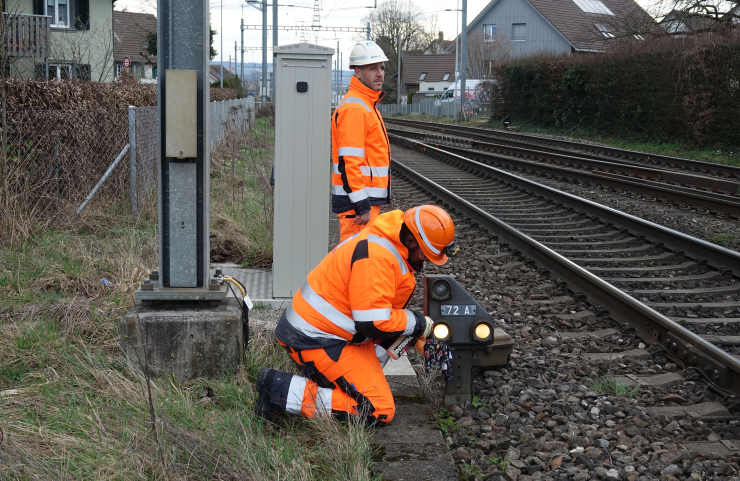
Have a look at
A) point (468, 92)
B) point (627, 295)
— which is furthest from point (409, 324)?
point (468, 92)

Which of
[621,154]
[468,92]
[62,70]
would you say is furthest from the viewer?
[468,92]

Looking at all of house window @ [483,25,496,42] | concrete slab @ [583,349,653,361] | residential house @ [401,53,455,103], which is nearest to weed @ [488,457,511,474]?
concrete slab @ [583,349,653,361]

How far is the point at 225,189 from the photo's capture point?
12328mm

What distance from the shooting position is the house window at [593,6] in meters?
55.5

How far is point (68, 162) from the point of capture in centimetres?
887

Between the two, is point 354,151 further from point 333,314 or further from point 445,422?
point 445,422

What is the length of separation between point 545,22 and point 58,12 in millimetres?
36445

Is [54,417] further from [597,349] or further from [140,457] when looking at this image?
[597,349]

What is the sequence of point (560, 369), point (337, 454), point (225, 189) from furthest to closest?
point (225, 189) → point (560, 369) → point (337, 454)

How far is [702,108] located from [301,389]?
20.5m

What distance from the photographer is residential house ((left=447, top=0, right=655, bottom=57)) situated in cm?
5156

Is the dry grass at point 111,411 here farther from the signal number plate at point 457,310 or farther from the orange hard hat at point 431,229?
the orange hard hat at point 431,229

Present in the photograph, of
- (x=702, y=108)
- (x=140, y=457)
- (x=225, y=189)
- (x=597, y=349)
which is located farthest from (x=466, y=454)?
(x=702, y=108)

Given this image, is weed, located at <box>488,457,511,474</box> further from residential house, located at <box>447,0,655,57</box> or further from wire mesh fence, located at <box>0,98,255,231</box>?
residential house, located at <box>447,0,655,57</box>
